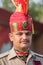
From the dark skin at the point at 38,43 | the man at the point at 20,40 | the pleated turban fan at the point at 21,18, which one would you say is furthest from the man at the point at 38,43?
the pleated turban fan at the point at 21,18

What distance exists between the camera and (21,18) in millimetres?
1675

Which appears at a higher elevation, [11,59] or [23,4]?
[23,4]

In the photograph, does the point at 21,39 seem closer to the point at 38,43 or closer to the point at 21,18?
the point at 21,18

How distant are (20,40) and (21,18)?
153 mm

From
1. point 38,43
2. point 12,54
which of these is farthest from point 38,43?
point 12,54

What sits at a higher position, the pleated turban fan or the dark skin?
the pleated turban fan

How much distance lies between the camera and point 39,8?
2109 mm

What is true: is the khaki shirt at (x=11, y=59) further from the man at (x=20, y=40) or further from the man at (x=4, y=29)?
the man at (x=4, y=29)

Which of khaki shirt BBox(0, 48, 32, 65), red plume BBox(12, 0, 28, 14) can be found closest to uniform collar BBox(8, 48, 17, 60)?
khaki shirt BBox(0, 48, 32, 65)

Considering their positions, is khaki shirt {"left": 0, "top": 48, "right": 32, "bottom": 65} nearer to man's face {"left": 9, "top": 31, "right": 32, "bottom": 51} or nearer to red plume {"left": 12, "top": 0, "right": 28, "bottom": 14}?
man's face {"left": 9, "top": 31, "right": 32, "bottom": 51}

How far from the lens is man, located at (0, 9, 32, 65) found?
1661 mm

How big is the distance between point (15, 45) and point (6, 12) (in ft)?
1.45

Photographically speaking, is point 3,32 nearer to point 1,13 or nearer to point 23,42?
point 1,13

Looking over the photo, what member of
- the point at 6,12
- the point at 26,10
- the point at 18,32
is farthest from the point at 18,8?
the point at 6,12
